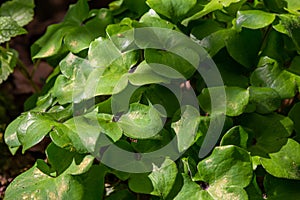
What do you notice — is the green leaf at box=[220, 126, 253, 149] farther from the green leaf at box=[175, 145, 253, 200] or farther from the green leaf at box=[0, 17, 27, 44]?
the green leaf at box=[0, 17, 27, 44]

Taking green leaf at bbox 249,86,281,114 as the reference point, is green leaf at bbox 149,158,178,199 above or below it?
below

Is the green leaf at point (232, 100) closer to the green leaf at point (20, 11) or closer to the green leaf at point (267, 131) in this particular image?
the green leaf at point (267, 131)

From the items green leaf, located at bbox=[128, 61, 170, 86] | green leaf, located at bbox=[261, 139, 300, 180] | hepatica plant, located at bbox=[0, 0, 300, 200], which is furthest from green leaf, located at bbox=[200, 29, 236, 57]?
green leaf, located at bbox=[261, 139, 300, 180]

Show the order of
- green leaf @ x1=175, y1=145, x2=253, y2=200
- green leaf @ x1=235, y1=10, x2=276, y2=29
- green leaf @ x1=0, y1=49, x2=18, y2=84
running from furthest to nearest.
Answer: green leaf @ x1=0, y1=49, x2=18, y2=84 < green leaf @ x1=235, y1=10, x2=276, y2=29 < green leaf @ x1=175, y1=145, x2=253, y2=200

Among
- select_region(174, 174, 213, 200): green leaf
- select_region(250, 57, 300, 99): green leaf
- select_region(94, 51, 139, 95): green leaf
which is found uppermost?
select_region(94, 51, 139, 95): green leaf

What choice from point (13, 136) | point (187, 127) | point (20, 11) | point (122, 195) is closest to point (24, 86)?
point (20, 11)

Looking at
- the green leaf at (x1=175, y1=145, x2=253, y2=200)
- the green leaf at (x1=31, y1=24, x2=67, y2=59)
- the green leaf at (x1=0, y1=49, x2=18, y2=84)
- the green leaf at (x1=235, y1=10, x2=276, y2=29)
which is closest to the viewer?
the green leaf at (x1=175, y1=145, x2=253, y2=200)

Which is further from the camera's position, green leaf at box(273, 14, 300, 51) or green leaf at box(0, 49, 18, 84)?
green leaf at box(0, 49, 18, 84)
